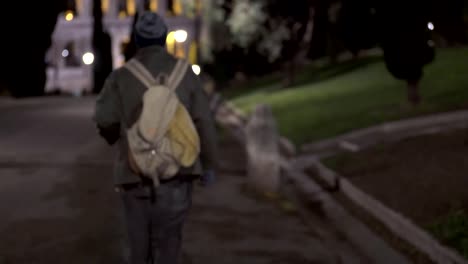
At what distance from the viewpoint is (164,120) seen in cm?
443

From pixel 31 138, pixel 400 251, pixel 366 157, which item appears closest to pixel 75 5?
pixel 31 138

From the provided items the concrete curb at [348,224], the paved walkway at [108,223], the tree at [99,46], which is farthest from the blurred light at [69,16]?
the concrete curb at [348,224]

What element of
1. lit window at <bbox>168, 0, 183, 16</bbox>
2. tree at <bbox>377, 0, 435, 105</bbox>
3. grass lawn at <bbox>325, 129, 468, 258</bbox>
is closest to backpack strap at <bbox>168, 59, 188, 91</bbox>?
grass lawn at <bbox>325, 129, 468, 258</bbox>

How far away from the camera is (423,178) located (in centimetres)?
1059

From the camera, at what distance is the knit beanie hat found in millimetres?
4691

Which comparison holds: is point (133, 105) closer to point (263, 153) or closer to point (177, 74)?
point (177, 74)

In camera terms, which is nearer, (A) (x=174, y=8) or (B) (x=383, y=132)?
(B) (x=383, y=132)

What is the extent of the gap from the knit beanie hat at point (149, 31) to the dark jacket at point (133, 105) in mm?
42

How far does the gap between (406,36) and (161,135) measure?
1497 cm

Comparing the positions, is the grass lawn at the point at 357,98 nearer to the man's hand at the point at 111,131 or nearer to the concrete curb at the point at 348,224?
the concrete curb at the point at 348,224

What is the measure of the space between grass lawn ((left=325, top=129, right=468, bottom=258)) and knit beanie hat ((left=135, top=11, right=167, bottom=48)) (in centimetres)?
391

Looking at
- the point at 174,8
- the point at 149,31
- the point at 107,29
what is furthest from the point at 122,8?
the point at 149,31

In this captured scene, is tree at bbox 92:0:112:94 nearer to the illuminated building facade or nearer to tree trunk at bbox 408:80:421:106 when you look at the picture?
the illuminated building facade

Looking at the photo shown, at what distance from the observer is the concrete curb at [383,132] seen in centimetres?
1606
